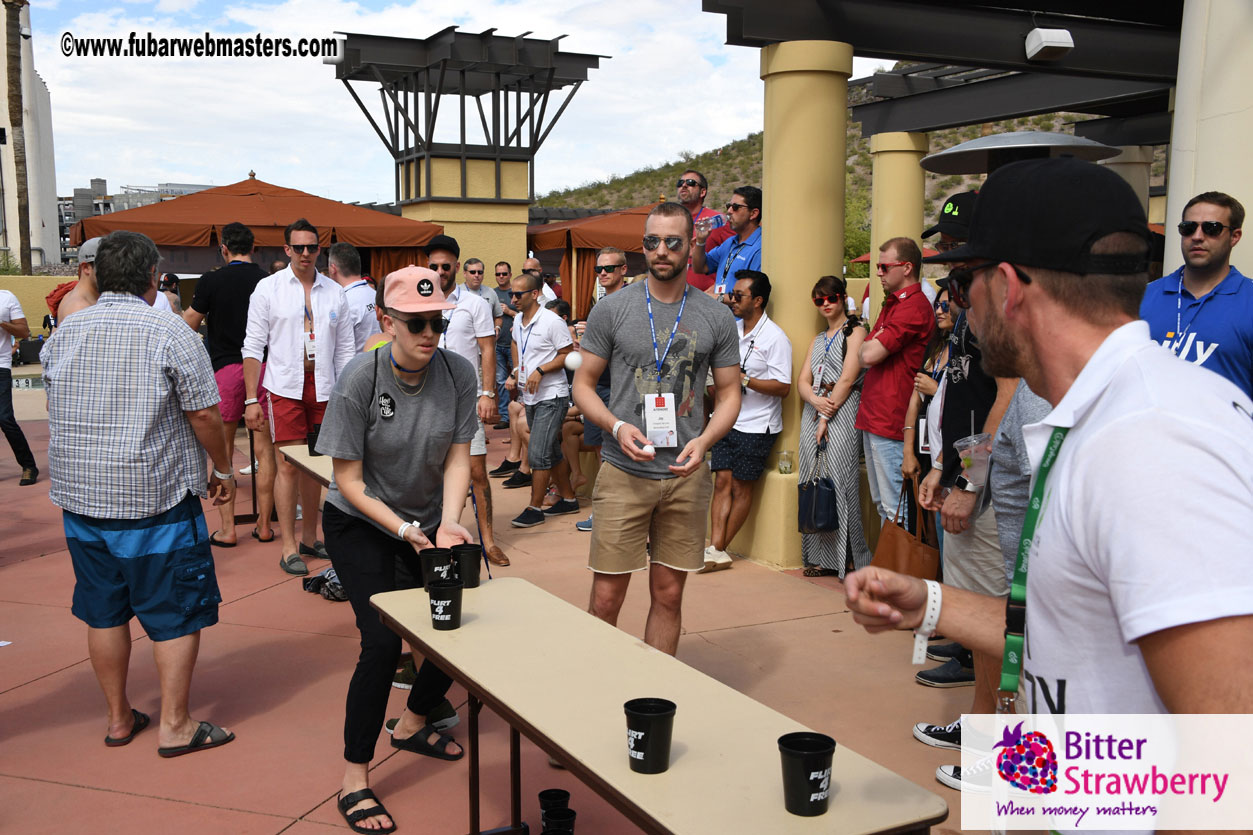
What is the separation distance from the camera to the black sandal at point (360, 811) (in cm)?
364

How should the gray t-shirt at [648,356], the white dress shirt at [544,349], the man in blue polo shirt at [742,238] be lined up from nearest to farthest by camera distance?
1. the gray t-shirt at [648,356]
2. the man in blue polo shirt at [742,238]
3. the white dress shirt at [544,349]

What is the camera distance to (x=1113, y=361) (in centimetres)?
136

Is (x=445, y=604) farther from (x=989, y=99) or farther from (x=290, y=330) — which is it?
(x=989, y=99)

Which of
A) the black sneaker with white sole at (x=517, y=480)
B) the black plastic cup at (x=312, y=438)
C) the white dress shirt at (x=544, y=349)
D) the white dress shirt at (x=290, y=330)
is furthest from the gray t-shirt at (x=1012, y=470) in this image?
the black sneaker with white sole at (x=517, y=480)

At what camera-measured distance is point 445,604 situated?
3.14 m

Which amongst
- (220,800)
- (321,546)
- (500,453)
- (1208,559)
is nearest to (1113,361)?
(1208,559)

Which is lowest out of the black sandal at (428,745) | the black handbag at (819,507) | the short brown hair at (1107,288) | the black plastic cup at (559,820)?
the black sandal at (428,745)

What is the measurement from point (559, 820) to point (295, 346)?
4355 mm

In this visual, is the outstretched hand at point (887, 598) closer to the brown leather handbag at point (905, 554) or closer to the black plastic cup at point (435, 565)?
the black plastic cup at point (435, 565)

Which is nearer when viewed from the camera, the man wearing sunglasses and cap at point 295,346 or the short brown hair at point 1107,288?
the short brown hair at point 1107,288

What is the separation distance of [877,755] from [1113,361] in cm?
319

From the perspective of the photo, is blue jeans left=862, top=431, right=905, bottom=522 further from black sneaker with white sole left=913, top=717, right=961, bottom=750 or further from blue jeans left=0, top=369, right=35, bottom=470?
blue jeans left=0, top=369, right=35, bottom=470

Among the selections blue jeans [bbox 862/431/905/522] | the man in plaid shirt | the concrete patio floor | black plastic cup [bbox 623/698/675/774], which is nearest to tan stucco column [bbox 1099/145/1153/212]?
blue jeans [bbox 862/431/905/522]

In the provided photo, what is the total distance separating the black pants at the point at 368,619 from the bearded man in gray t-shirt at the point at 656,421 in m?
0.85
